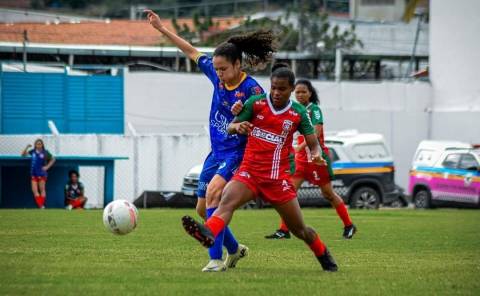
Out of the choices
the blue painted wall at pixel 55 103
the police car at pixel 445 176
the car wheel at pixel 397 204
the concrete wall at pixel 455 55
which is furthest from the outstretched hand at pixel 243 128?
the concrete wall at pixel 455 55

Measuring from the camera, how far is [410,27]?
158 ft

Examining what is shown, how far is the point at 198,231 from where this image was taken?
8.18m

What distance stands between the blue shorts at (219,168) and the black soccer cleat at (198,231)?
1.06m

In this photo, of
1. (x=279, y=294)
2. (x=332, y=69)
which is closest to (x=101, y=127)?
(x=332, y=69)

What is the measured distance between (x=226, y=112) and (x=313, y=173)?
5188mm

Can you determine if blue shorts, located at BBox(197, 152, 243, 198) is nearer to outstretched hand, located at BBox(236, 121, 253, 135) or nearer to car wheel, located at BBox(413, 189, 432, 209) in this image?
outstretched hand, located at BBox(236, 121, 253, 135)

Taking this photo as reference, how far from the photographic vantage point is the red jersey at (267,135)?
28.7 feet

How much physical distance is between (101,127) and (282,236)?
20126mm

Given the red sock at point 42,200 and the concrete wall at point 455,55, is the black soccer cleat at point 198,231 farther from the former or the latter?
the concrete wall at point 455,55

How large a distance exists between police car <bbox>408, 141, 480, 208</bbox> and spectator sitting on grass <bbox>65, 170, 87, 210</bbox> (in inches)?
409

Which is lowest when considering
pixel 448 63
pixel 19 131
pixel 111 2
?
pixel 19 131

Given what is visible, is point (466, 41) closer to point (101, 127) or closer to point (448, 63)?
point (448, 63)

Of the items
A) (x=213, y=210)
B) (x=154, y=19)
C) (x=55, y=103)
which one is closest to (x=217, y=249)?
(x=213, y=210)

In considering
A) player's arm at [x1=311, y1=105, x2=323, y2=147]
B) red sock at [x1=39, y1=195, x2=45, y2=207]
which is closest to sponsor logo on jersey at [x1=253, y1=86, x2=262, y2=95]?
player's arm at [x1=311, y1=105, x2=323, y2=147]
